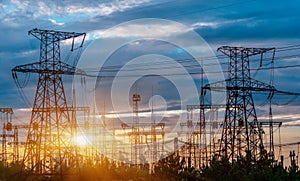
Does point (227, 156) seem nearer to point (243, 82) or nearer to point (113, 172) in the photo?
point (243, 82)

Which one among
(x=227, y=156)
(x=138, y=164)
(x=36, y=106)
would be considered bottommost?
(x=138, y=164)

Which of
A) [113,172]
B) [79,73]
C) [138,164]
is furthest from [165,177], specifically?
[138,164]

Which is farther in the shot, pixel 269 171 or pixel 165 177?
pixel 165 177

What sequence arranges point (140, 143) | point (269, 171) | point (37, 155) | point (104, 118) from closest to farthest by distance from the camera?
point (269, 171) < point (37, 155) < point (104, 118) < point (140, 143)

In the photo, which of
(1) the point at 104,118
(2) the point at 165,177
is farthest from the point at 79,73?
(1) the point at 104,118

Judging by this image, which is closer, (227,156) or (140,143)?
(227,156)

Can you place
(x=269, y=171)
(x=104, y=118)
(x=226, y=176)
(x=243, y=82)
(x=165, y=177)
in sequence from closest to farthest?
(x=269, y=171), (x=226, y=176), (x=243, y=82), (x=165, y=177), (x=104, y=118)

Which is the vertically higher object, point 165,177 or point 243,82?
point 243,82

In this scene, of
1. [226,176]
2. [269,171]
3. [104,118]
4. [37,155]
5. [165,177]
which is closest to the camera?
[269,171]

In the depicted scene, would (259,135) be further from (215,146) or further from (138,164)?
(138,164)
